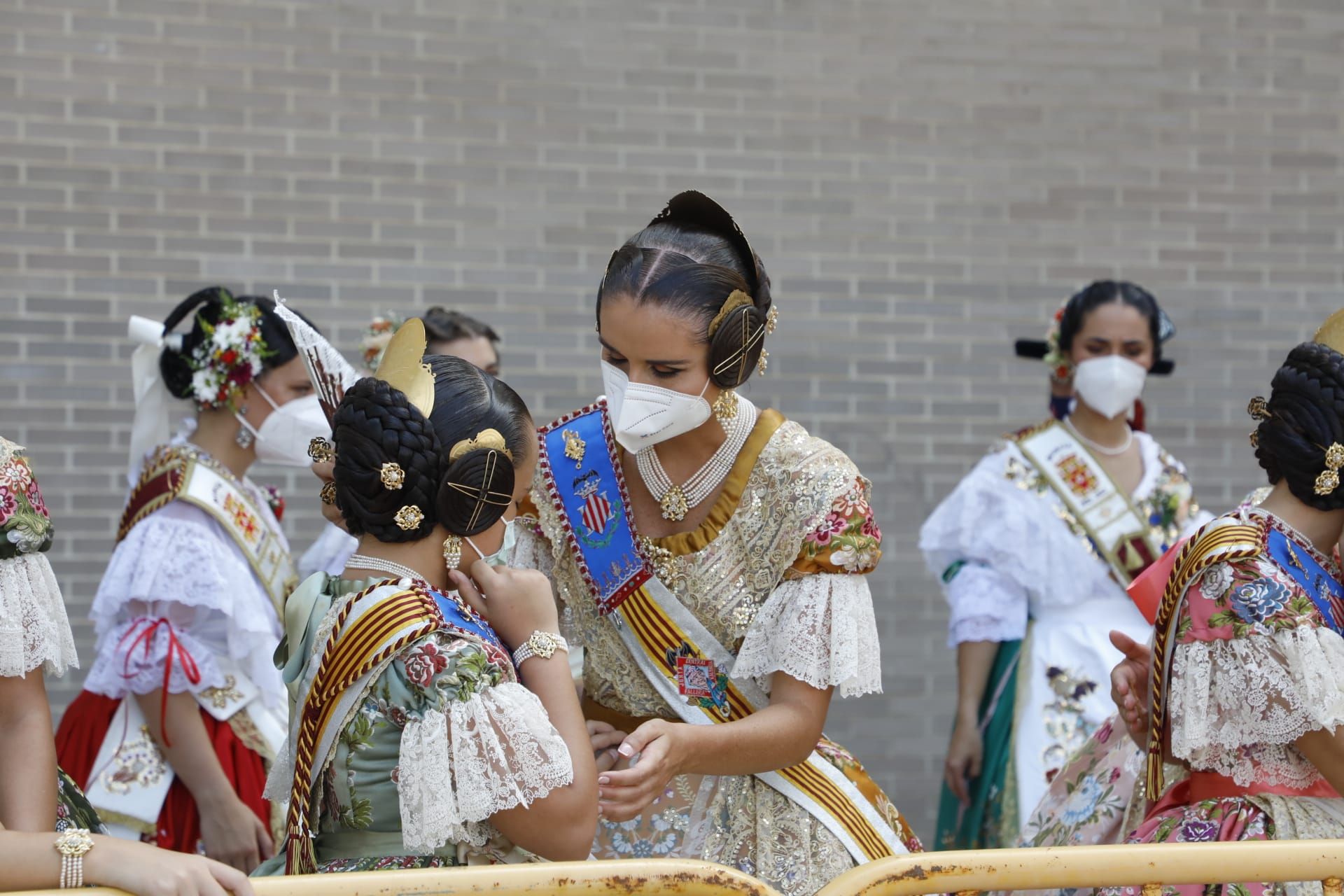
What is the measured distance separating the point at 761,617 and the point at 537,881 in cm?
76

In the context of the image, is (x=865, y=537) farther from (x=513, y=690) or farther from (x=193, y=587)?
(x=193, y=587)

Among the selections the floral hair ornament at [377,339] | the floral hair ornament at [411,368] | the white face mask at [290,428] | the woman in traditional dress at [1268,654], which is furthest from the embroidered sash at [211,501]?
the woman in traditional dress at [1268,654]

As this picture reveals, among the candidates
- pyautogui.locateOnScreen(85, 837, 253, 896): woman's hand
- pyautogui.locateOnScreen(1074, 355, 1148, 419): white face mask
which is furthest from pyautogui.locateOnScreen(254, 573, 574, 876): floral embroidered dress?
pyautogui.locateOnScreen(1074, 355, 1148, 419): white face mask

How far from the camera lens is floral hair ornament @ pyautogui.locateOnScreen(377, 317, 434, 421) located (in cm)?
223

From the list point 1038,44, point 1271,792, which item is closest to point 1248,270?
point 1038,44

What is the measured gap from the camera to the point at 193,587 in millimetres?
3746

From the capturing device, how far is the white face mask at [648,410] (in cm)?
252

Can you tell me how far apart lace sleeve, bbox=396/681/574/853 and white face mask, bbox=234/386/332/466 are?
2.12 m

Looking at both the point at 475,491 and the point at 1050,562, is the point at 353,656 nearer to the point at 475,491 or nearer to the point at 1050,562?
the point at 475,491

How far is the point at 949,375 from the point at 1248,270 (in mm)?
1295

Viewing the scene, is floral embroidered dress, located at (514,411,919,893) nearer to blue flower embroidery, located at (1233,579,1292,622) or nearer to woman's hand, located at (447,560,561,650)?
woman's hand, located at (447,560,561,650)

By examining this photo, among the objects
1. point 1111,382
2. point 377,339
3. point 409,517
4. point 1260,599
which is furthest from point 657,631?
point 1111,382

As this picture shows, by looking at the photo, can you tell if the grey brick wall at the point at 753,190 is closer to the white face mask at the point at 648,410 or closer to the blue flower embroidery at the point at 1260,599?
the white face mask at the point at 648,410

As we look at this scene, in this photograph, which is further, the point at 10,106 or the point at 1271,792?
the point at 10,106
